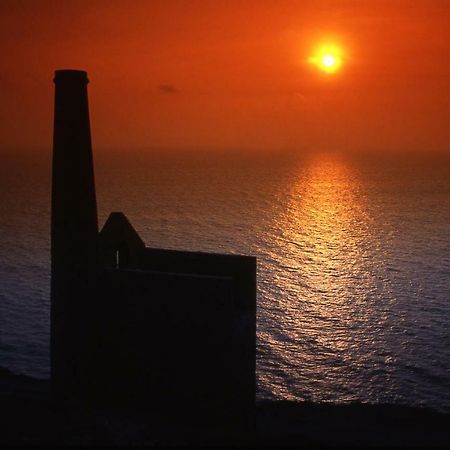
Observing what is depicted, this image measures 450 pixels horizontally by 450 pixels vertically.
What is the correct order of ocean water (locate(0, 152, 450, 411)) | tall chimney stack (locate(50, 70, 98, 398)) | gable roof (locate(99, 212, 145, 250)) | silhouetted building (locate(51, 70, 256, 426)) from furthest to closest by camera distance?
ocean water (locate(0, 152, 450, 411)) → gable roof (locate(99, 212, 145, 250)) → tall chimney stack (locate(50, 70, 98, 398)) → silhouetted building (locate(51, 70, 256, 426))

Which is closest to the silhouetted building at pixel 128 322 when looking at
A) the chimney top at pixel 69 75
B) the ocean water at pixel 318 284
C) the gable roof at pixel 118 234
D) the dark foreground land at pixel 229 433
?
the chimney top at pixel 69 75

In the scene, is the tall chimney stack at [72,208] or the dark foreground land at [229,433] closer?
the dark foreground land at [229,433]

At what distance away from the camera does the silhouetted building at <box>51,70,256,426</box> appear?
2094 cm

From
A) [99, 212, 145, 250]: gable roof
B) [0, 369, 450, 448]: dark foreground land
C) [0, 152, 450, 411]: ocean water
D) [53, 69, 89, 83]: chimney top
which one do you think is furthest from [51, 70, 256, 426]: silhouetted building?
[0, 152, 450, 411]: ocean water

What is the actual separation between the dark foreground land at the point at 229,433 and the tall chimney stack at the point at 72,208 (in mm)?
3124

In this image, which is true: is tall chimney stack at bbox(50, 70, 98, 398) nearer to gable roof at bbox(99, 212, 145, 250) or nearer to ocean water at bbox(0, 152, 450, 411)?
gable roof at bbox(99, 212, 145, 250)

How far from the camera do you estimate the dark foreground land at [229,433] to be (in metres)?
20.4

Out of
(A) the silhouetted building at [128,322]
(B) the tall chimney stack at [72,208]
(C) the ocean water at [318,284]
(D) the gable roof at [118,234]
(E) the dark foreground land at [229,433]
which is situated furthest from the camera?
(C) the ocean water at [318,284]

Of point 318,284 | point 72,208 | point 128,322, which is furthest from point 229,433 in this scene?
point 318,284

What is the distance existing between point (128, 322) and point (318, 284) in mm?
36437

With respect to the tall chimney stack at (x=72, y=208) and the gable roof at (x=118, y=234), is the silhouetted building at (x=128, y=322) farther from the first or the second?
the gable roof at (x=118, y=234)

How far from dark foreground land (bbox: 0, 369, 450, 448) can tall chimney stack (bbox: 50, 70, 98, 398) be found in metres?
3.12

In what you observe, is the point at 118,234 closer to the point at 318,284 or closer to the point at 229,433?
the point at 229,433

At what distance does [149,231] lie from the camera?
86.5 metres
